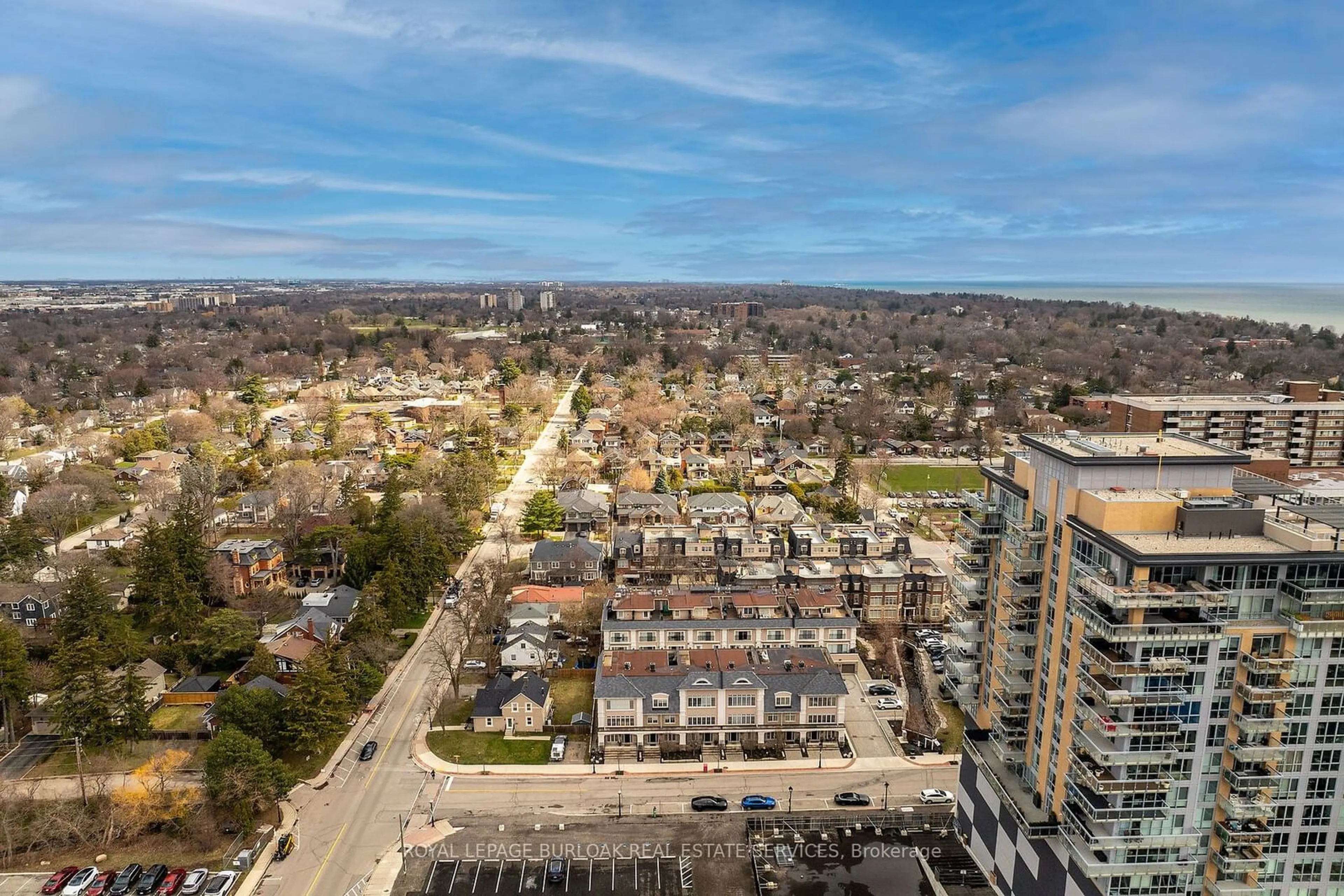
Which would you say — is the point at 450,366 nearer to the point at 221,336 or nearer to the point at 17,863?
the point at 221,336

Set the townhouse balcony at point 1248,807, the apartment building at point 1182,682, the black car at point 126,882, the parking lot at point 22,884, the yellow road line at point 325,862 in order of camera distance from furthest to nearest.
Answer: the yellow road line at point 325,862 < the parking lot at point 22,884 < the black car at point 126,882 < the townhouse balcony at point 1248,807 < the apartment building at point 1182,682

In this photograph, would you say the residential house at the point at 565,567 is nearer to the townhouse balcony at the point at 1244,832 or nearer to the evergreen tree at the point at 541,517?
the evergreen tree at the point at 541,517

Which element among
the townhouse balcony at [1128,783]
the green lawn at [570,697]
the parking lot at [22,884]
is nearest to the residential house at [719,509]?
the green lawn at [570,697]

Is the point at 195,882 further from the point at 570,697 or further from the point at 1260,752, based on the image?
the point at 1260,752

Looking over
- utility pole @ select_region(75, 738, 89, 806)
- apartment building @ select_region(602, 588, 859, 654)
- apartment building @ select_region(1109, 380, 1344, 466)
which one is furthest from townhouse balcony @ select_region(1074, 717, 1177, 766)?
apartment building @ select_region(1109, 380, 1344, 466)

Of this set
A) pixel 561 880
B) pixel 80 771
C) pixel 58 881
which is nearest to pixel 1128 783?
pixel 561 880
